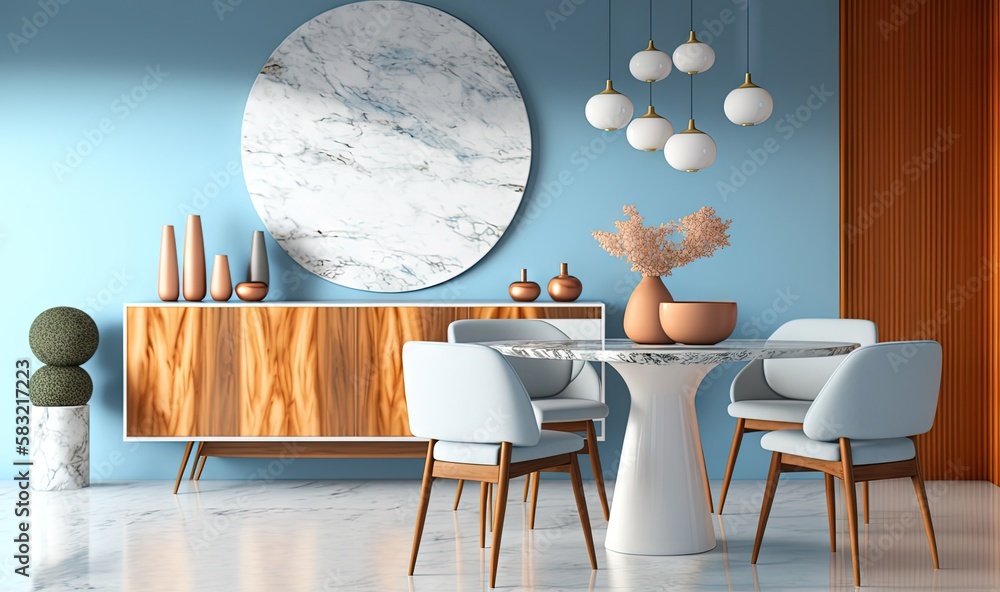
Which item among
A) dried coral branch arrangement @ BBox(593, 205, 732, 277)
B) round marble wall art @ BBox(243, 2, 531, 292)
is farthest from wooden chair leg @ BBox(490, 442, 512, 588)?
round marble wall art @ BBox(243, 2, 531, 292)

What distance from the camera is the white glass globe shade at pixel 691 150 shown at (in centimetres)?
323

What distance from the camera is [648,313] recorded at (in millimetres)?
3148

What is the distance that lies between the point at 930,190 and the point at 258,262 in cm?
327

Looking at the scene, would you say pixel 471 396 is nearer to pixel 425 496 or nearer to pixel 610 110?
pixel 425 496

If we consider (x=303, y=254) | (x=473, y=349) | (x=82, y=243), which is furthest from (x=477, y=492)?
(x=82, y=243)

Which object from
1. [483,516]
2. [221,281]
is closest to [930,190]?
[483,516]

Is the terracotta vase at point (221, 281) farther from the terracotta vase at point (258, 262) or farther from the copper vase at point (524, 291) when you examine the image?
the copper vase at point (524, 291)

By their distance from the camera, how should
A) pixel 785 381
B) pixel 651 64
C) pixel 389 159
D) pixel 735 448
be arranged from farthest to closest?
pixel 389 159, pixel 785 381, pixel 735 448, pixel 651 64

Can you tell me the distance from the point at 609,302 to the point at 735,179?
874 millimetres

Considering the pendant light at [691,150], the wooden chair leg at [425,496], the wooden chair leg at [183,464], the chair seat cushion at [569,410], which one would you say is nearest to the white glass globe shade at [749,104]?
the pendant light at [691,150]

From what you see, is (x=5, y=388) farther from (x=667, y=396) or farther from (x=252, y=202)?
(x=667, y=396)

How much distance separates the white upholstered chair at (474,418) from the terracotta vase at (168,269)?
1.93m

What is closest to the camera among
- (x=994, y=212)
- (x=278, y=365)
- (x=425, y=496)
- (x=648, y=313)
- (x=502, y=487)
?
(x=502, y=487)

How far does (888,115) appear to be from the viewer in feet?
14.9
